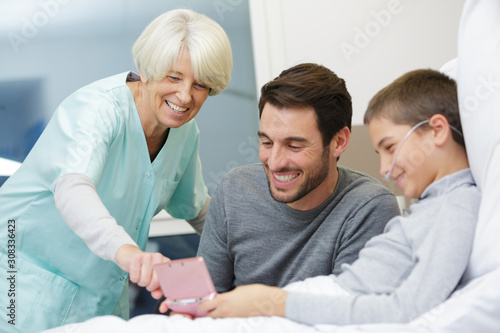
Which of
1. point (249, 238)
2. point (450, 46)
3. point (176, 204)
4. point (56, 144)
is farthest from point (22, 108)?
point (450, 46)

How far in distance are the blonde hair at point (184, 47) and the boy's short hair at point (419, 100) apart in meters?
0.45

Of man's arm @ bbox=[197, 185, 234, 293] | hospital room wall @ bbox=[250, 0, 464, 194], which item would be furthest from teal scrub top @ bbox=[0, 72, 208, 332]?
hospital room wall @ bbox=[250, 0, 464, 194]

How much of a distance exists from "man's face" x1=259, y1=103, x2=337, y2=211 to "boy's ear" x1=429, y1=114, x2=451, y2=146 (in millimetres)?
325

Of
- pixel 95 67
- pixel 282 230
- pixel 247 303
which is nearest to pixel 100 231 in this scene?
pixel 247 303

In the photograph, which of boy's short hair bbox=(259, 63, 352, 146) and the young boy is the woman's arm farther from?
boy's short hair bbox=(259, 63, 352, 146)

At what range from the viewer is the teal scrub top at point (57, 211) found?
119 cm

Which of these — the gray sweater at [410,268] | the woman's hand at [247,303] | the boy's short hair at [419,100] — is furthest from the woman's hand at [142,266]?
the boy's short hair at [419,100]

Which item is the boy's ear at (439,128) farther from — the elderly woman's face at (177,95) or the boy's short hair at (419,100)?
the elderly woman's face at (177,95)

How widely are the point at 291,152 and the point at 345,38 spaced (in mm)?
1209

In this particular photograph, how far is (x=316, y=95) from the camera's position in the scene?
1179 mm

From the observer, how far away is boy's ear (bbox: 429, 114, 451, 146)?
2.96 feet

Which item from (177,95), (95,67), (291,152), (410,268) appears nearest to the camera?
(410,268)

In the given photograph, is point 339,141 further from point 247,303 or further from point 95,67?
point 95,67

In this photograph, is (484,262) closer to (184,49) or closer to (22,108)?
(184,49)
